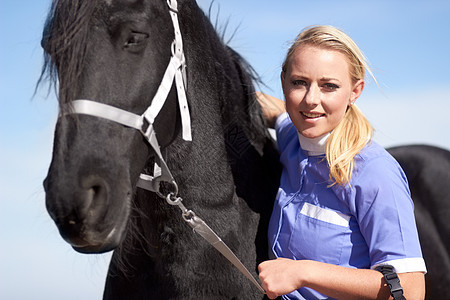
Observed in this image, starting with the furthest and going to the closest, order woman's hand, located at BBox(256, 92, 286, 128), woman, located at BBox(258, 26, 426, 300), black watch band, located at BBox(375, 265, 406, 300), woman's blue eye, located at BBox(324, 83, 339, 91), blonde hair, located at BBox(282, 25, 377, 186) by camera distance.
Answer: woman's hand, located at BBox(256, 92, 286, 128)
woman's blue eye, located at BBox(324, 83, 339, 91)
blonde hair, located at BBox(282, 25, 377, 186)
woman, located at BBox(258, 26, 426, 300)
black watch band, located at BBox(375, 265, 406, 300)

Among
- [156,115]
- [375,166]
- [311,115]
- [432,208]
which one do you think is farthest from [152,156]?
[432,208]

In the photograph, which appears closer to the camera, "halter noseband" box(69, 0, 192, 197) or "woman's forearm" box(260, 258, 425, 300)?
"halter noseband" box(69, 0, 192, 197)

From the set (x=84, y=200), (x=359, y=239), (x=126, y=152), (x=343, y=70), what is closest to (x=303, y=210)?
(x=359, y=239)

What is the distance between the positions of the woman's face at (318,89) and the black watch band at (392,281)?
26.2 inches

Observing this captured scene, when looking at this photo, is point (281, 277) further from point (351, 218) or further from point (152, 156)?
point (152, 156)

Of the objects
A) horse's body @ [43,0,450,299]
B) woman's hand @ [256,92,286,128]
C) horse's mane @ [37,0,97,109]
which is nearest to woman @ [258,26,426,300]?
horse's body @ [43,0,450,299]

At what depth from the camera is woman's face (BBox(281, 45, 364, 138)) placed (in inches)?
93.7

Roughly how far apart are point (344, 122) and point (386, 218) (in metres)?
0.51

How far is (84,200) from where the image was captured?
191cm

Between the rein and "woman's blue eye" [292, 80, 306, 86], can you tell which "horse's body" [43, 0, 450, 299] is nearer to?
the rein

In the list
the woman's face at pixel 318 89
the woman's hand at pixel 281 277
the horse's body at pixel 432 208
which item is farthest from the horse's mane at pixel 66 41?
the horse's body at pixel 432 208

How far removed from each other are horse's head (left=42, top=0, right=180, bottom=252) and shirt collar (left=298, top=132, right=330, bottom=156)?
688 millimetres

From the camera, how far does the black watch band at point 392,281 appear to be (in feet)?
6.68

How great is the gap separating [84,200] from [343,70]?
4.12 ft
